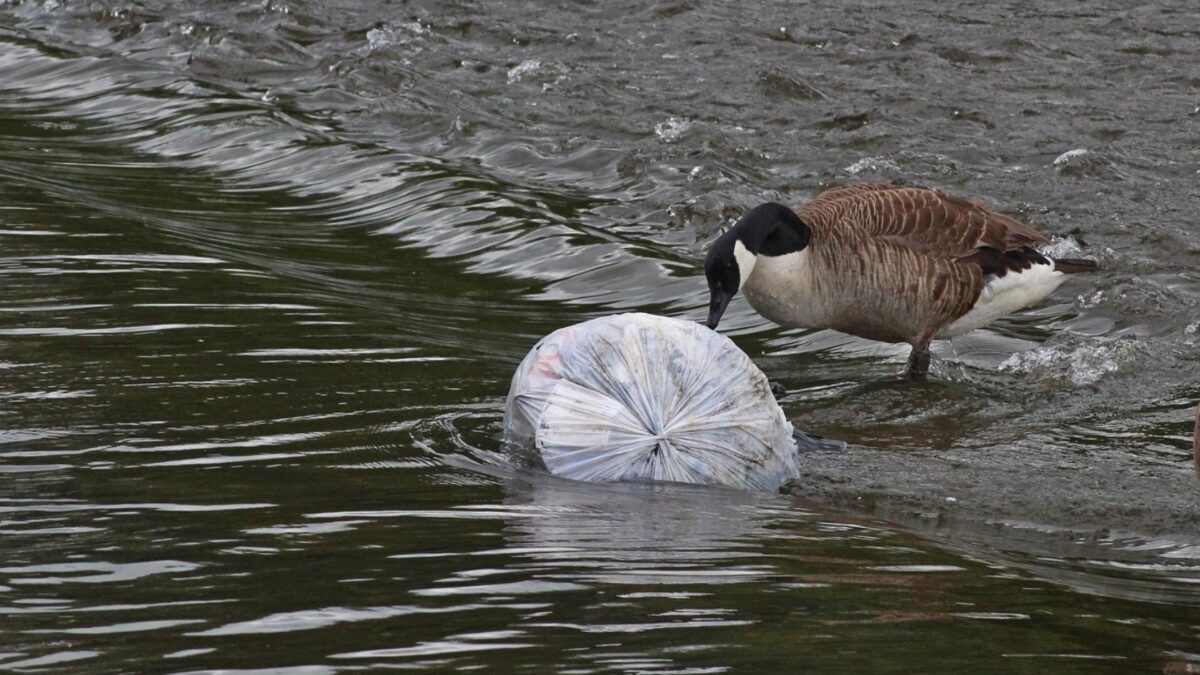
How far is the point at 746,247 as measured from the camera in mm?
9000

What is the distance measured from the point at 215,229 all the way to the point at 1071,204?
5.89 m

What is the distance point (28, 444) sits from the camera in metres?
6.58

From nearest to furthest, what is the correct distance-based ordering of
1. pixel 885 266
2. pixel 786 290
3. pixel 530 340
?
pixel 786 290
pixel 530 340
pixel 885 266

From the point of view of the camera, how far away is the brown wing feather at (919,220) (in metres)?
9.70

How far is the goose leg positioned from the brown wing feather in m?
0.49

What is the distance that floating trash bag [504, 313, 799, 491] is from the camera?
6523mm

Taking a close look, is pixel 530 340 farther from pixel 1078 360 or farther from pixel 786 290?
pixel 1078 360

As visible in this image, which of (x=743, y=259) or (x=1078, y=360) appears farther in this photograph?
(x=1078, y=360)

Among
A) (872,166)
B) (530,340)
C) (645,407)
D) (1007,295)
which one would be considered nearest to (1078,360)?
(1007,295)

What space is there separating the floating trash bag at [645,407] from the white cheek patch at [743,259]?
2.22m

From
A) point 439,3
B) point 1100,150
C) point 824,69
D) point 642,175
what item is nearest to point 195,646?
point 642,175

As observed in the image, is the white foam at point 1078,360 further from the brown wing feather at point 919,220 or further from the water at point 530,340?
the brown wing feather at point 919,220

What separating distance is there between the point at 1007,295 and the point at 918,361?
2.36 ft

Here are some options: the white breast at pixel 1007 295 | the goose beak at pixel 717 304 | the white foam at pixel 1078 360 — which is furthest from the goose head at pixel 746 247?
the white foam at pixel 1078 360
